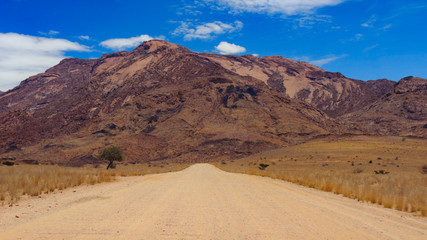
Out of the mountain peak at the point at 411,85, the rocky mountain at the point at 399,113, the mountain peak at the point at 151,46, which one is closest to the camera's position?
the rocky mountain at the point at 399,113

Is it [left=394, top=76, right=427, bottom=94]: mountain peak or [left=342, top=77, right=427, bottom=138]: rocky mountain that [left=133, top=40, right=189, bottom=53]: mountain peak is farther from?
[left=394, top=76, right=427, bottom=94]: mountain peak

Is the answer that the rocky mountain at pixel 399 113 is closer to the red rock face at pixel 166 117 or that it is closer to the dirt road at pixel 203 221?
the red rock face at pixel 166 117

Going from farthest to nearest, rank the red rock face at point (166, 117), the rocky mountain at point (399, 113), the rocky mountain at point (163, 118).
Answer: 1. the rocky mountain at point (399, 113)
2. the red rock face at point (166, 117)
3. the rocky mountain at point (163, 118)

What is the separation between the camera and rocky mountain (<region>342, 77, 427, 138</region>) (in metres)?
122

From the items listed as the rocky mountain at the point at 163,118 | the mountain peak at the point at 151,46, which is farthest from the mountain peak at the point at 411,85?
the mountain peak at the point at 151,46

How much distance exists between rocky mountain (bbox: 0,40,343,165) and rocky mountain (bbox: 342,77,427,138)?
656 inches

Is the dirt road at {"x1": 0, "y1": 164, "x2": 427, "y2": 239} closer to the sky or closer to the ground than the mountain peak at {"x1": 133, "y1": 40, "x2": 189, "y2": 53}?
closer to the ground

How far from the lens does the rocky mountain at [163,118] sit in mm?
100062

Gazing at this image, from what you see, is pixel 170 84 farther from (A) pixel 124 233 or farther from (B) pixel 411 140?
(A) pixel 124 233

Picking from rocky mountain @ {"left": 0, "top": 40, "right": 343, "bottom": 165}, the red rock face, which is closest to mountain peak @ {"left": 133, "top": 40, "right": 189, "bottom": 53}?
the red rock face

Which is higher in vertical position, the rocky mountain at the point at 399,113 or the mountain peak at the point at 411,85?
the mountain peak at the point at 411,85

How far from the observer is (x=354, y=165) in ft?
150

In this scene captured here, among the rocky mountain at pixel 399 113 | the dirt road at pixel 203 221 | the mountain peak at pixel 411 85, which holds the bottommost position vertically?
the dirt road at pixel 203 221

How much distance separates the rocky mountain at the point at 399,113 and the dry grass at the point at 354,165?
Answer: 51.3m
